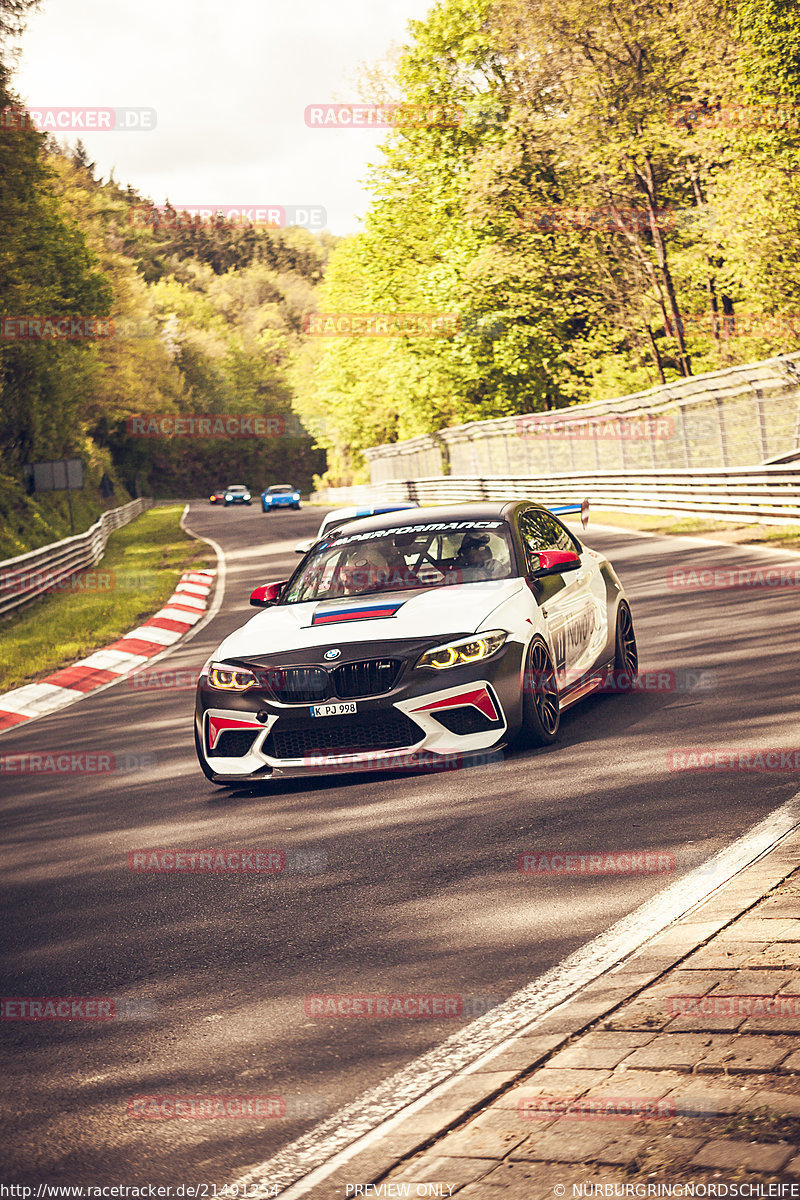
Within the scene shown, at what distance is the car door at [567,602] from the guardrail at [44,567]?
578 inches

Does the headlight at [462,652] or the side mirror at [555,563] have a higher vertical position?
the side mirror at [555,563]

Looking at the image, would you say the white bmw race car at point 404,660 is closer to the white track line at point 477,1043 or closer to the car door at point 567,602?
the car door at point 567,602

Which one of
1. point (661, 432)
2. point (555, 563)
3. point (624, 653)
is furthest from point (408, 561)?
point (661, 432)

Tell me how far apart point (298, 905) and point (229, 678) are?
7.58 ft

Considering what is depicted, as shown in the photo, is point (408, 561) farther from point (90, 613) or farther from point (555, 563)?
point (90, 613)

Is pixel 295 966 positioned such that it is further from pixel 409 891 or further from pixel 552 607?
pixel 552 607

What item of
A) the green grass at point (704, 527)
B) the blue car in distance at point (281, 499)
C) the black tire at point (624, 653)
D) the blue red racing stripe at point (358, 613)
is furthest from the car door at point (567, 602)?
the blue car in distance at point (281, 499)

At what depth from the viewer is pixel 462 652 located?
7594mm

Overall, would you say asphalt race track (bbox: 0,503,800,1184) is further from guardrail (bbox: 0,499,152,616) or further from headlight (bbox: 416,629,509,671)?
guardrail (bbox: 0,499,152,616)

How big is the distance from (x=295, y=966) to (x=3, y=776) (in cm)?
603

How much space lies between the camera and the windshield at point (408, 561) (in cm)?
868

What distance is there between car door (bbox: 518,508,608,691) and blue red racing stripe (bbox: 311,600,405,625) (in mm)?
900

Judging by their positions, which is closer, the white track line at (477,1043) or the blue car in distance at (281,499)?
the white track line at (477,1043)

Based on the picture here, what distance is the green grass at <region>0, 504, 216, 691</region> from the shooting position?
18334 mm
